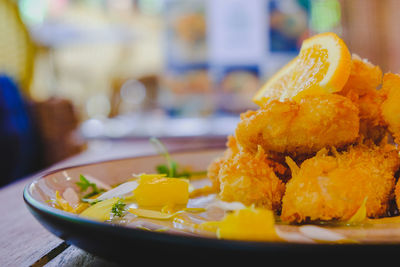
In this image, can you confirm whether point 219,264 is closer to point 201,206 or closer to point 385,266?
point 385,266

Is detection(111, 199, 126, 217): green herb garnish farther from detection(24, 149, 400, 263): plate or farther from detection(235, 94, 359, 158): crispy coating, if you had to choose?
detection(235, 94, 359, 158): crispy coating

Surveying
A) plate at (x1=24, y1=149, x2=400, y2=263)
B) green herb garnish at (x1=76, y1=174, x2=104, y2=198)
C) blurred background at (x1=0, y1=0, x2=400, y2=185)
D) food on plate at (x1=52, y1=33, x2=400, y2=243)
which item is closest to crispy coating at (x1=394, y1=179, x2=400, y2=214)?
food on plate at (x1=52, y1=33, x2=400, y2=243)

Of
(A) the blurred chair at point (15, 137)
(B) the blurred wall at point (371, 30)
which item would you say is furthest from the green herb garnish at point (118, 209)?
(B) the blurred wall at point (371, 30)

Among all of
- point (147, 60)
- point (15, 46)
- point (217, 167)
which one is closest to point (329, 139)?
point (217, 167)

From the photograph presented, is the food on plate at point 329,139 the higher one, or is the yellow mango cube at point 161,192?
the food on plate at point 329,139

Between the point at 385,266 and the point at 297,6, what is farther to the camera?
the point at 297,6

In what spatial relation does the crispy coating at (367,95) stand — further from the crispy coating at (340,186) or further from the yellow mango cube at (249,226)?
the yellow mango cube at (249,226)

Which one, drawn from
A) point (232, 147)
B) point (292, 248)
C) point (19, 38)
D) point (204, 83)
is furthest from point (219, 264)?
point (19, 38)
